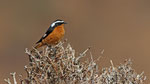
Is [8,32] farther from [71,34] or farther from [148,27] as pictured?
[148,27]

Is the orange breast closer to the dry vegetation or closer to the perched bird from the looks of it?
the perched bird

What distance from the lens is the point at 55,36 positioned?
819 centimetres

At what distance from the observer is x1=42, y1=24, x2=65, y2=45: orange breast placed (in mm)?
8137

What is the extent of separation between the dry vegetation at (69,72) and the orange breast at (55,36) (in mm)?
1674

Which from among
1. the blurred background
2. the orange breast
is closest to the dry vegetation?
the orange breast

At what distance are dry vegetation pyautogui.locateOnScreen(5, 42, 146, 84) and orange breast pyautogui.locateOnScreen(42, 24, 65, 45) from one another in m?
1.67

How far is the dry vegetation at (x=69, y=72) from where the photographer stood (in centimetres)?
614

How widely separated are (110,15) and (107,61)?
32.3 feet

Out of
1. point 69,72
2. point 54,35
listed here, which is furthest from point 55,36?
point 69,72

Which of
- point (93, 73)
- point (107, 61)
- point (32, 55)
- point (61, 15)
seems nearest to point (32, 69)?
point (32, 55)

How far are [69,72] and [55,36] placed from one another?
2.07 m

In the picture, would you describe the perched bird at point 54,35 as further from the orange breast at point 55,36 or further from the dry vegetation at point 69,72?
the dry vegetation at point 69,72

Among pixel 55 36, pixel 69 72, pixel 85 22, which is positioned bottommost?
pixel 69 72

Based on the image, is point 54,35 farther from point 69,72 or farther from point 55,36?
point 69,72
